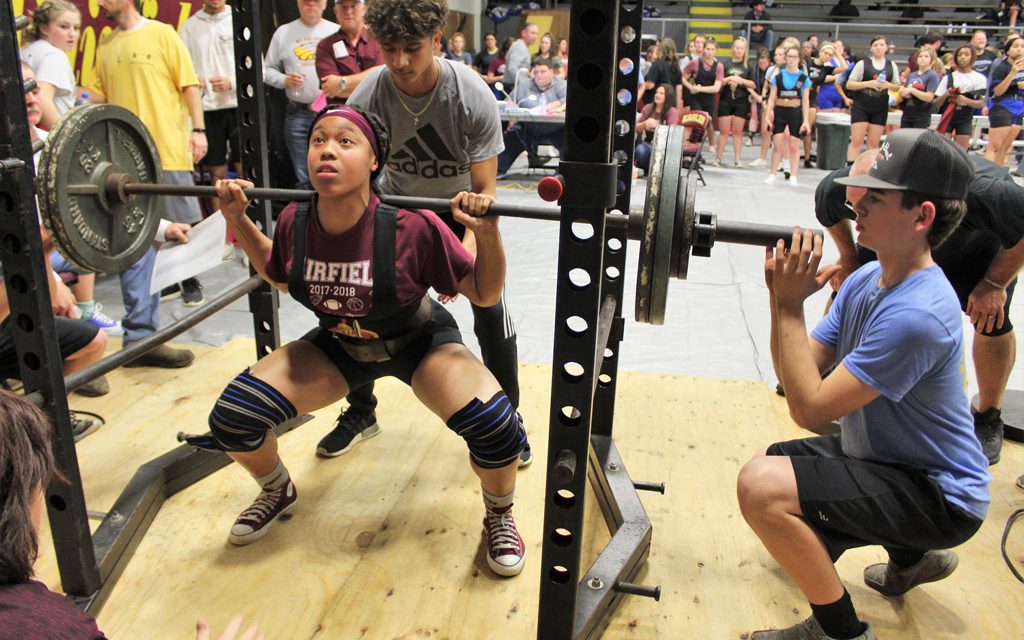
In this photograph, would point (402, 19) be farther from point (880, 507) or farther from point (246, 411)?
point (880, 507)

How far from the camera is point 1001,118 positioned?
24.5 feet

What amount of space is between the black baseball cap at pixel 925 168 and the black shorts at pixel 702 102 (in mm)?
8517

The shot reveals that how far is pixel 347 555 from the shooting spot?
196 cm

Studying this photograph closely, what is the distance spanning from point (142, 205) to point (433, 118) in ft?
2.84

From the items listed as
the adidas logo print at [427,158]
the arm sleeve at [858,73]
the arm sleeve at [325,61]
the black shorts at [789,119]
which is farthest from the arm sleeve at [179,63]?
the arm sleeve at [858,73]

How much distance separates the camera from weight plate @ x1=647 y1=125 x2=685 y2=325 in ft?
4.63

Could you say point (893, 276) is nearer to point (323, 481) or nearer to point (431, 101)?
point (431, 101)

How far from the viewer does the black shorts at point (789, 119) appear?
8.17 metres

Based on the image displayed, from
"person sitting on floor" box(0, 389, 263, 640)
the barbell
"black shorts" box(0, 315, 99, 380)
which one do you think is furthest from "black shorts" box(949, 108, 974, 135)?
"person sitting on floor" box(0, 389, 263, 640)

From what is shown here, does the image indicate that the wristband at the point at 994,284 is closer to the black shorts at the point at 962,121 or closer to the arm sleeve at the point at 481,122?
the arm sleeve at the point at 481,122

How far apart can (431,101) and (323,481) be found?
3.78 feet

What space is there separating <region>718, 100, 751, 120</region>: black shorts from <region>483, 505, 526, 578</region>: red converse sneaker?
27.6 ft

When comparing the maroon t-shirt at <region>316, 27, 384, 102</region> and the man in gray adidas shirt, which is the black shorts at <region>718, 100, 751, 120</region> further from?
the man in gray adidas shirt

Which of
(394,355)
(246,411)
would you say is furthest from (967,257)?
(246,411)
